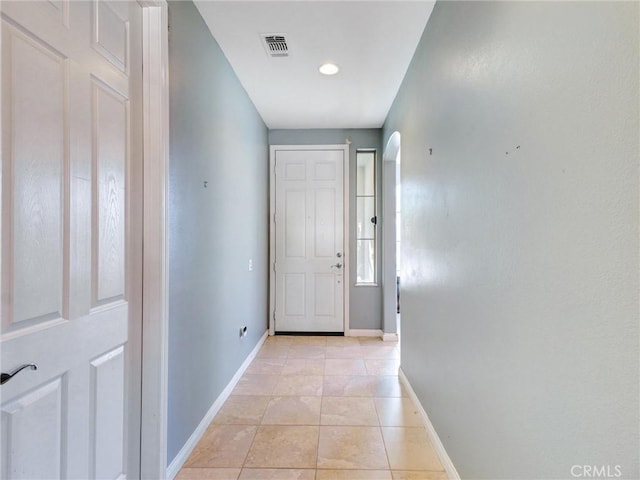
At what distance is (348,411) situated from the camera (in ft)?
7.48

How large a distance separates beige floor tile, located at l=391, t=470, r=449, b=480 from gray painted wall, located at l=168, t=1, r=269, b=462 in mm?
1149

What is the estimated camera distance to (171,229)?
163 cm

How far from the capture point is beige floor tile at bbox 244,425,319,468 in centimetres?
175

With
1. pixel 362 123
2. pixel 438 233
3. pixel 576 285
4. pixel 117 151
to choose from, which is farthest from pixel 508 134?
pixel 362 123

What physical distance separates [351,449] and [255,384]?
1.13m

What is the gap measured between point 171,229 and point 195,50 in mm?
1126

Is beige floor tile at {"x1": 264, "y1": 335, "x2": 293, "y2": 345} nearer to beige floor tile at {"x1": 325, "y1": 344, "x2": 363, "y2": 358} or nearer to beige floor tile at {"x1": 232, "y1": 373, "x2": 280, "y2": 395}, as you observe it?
beige floor tile at {"x1": 325, "y1": 344, "x2": 363, "y2": 358}

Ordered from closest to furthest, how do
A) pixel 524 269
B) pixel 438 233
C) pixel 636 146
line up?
pixel 636 146
pixel 524 269
pixel 438 233

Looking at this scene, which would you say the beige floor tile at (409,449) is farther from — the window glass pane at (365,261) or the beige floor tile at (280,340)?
the window glass pane at (365,261)

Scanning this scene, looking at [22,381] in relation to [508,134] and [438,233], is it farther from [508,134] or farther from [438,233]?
[438,233]

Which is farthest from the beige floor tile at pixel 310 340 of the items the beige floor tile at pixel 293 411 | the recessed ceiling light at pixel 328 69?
the recessed ceiling light at pixel 328 69

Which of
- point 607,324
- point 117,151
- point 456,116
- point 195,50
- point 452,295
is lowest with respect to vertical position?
point 452,295

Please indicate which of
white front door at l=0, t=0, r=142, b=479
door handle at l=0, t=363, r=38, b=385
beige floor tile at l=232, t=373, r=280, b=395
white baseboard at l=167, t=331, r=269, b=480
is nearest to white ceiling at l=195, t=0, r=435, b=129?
white front door at l=0, t=0, r=142, b=479

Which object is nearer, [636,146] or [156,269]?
[636,146]
